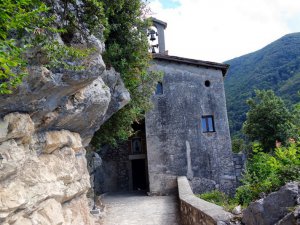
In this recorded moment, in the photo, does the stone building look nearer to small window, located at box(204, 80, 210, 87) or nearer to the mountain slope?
small window, located at box(204, 80, 210, 87)

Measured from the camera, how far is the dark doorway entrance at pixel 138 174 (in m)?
18.6

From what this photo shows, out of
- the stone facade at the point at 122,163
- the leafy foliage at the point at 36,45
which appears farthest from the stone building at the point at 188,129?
the leafy foliage at the point at 36,45

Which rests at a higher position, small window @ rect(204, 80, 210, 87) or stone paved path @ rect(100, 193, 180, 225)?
small window @ rect(204, 80, 210, 87)

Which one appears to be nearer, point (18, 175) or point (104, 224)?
point (18, 175)

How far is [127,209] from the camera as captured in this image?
10.7 m

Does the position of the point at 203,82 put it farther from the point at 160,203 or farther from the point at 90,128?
the point at 90,128

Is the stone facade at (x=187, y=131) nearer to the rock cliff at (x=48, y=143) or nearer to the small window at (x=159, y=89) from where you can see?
the small window at (x=159, y=89)

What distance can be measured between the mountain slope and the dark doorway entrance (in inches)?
939

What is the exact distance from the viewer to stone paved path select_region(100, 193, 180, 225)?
28.8ft

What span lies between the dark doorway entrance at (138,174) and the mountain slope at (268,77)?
2384cm

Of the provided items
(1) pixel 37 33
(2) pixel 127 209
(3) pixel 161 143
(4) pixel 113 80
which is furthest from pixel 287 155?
(3) pixel 161 143

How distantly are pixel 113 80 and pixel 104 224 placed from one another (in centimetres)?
435

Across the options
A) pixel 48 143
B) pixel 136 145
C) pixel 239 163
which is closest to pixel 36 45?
pixel 48 143

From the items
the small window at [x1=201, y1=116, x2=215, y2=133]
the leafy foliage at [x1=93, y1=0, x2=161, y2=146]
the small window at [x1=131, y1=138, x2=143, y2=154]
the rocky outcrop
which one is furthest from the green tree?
the rocky outcrop
